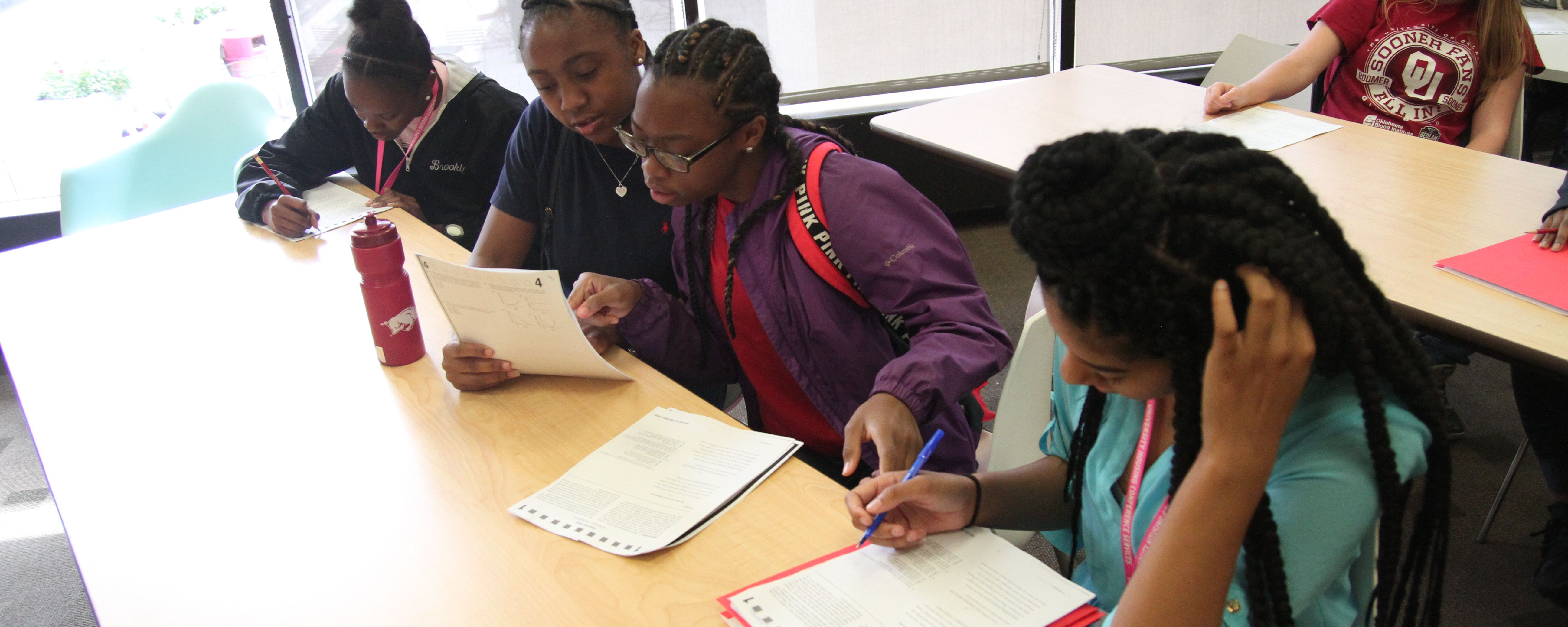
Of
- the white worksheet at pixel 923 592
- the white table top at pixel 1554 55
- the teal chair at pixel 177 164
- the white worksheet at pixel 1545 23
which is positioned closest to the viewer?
the white worksheet at pixel 923 592

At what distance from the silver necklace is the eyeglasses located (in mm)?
355

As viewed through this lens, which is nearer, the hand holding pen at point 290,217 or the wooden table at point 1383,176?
the wooden table at point 1383,176

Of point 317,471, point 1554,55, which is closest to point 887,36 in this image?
point 1554,55

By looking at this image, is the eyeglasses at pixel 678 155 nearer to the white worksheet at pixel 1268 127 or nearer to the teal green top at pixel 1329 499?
the teal green top at pixel 1329 499

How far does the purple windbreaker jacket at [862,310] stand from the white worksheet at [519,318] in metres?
0.16

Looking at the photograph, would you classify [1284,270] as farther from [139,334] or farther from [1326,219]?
[139,334]

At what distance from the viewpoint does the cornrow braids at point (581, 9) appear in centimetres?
164

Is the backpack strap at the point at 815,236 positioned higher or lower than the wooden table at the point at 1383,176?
higher

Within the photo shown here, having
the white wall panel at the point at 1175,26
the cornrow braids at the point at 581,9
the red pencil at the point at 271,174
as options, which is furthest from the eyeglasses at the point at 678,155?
the white wall panel at the point at 1175,26

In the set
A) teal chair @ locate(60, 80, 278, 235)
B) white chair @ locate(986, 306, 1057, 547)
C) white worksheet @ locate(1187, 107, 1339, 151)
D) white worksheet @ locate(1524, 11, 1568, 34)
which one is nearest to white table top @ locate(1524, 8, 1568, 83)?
white worksheet @ locate(1524, 11, 1568, 34)

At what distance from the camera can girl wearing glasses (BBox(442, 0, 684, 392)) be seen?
64.6 inches

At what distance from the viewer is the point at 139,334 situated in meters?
1.77

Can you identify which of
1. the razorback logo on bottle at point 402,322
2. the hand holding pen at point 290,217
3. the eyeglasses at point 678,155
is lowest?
the razorback logo on bottle at point 402,322

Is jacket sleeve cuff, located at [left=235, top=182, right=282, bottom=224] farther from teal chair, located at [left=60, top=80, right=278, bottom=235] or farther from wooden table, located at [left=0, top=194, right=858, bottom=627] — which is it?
teal chair, located at [left=60, top=80, right=278, bottom=235]
